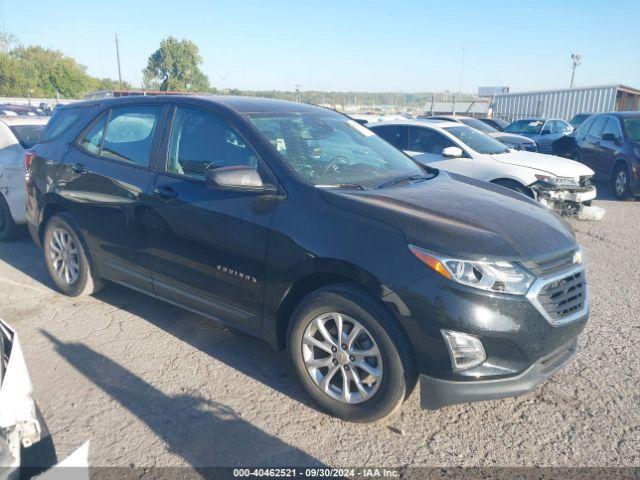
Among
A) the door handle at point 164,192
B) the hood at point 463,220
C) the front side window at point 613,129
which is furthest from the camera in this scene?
the front side window at point 613,129

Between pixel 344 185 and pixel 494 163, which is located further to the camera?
pixel 494 163

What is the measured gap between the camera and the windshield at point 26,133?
22.1 ft

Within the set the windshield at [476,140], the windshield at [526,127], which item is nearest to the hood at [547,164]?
the windshield at [476,140]

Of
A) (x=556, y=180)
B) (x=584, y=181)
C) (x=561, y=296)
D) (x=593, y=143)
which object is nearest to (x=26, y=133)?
(x=561, y=296)

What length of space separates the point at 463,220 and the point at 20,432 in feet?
7.65

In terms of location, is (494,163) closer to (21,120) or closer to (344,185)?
(344,185)

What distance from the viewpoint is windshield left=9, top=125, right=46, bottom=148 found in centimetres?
675

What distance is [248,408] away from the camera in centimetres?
320

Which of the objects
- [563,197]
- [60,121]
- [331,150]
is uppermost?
[60,121]

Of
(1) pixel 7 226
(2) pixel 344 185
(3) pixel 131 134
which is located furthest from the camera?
(1) pixel 7 226

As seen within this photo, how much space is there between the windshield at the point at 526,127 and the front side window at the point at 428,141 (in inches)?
475

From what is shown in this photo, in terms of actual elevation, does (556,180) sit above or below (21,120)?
below

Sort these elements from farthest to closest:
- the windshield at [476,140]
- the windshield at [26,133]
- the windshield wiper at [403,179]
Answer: the windshield at [476,140] → the windshield at [26,133] → the windshield wiper at [403,179]

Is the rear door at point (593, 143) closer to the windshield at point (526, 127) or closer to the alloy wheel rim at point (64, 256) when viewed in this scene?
the windshield at point (526, 127)
